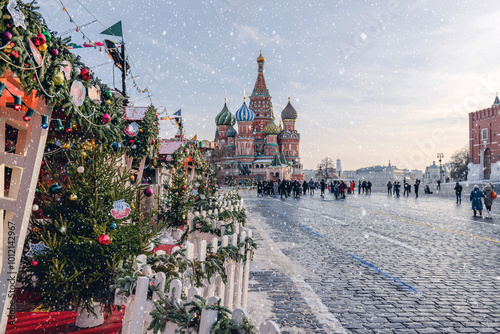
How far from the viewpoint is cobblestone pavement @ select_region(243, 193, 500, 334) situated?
458 centimetres

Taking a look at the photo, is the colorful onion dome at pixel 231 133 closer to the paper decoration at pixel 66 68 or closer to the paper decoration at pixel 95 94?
the paper decoration at pixel 95 94

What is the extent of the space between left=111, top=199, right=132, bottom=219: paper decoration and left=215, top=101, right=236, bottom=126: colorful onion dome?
89.2m

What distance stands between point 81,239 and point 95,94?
1.75 meters

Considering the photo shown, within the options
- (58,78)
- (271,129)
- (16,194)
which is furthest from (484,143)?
(16,194)

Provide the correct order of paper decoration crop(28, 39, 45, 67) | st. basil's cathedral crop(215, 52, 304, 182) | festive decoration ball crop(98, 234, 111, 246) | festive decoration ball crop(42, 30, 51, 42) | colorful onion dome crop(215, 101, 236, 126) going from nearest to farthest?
paper decoration crop(28, 39, 45, 67)
festive decoration ball crop(42, 30, 51, 42)
festive decoration ball crop(98, 234, 111, 246)
st. basil's cathedral crop(215, 52, 304, 182)
colorful onion dome crop(215, 101, 236, 126)

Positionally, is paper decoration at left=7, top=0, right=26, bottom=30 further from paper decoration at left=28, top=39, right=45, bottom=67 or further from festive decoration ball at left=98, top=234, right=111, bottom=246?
festive decoration ball at left=98, top=234, right=111, bottom=246

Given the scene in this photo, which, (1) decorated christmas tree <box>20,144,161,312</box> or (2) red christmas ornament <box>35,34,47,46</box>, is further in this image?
(1) decorated christmas tree <box>20,144,161,312</box>

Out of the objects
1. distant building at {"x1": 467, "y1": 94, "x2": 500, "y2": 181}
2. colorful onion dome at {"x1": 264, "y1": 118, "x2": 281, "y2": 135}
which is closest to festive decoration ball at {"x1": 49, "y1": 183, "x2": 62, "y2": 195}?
distant building at {"x1": 467, "y1": 94, "x2": 500, "y2": 181}

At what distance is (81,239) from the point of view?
384 cm

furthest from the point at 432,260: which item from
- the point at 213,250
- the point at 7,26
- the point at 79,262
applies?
the point at 7,26

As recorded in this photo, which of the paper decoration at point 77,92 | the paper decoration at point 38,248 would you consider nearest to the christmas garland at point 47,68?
the paper decoration at point 77,92

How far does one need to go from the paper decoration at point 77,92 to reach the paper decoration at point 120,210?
1175 mm

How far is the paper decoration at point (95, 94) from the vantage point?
171 inches

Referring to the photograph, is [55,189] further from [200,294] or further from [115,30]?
[115,30]
